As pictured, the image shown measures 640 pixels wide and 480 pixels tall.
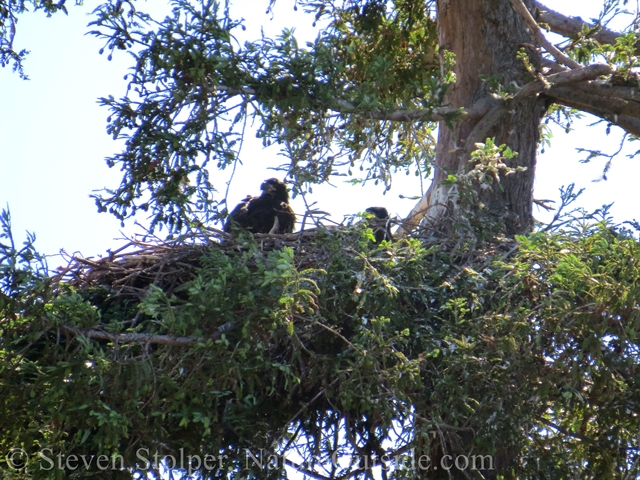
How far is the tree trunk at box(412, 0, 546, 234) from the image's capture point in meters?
9.17

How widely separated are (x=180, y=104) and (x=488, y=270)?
2.73 meters

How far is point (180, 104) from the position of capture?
24.1 ft

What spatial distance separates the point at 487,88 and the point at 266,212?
266cm

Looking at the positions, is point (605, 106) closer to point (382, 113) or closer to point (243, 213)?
point (382, 113)

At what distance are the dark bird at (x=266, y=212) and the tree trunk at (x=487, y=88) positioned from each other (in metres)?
1.50

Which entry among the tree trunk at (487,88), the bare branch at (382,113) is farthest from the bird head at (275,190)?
the bare branch at (382,113)

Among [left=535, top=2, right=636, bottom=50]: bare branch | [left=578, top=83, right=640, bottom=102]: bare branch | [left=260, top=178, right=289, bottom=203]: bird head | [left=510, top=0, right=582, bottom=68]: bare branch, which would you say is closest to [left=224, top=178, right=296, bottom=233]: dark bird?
[left=260, top=178, right=289, bottom=203]: bird head

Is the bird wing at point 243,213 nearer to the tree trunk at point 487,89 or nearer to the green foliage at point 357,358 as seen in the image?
the tree trunk at point 487,89

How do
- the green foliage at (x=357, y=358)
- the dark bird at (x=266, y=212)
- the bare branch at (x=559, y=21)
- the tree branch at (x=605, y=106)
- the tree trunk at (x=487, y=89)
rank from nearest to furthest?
the green foliage at (x=357, y=358), the tree trunk at (x=487, y=89), the tree branch at (x=605, y=106), the dark bird at (x=266, y=212), the bare branch at (x=559, y=21)

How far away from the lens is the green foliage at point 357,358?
230 inches

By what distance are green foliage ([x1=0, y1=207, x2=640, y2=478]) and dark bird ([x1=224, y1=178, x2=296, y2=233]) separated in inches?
117

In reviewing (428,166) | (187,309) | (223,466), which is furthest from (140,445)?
(428,166)

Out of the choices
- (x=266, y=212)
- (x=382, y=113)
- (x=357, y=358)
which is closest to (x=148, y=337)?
(x=357, y=358)

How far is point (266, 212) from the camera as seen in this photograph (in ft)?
32.4
